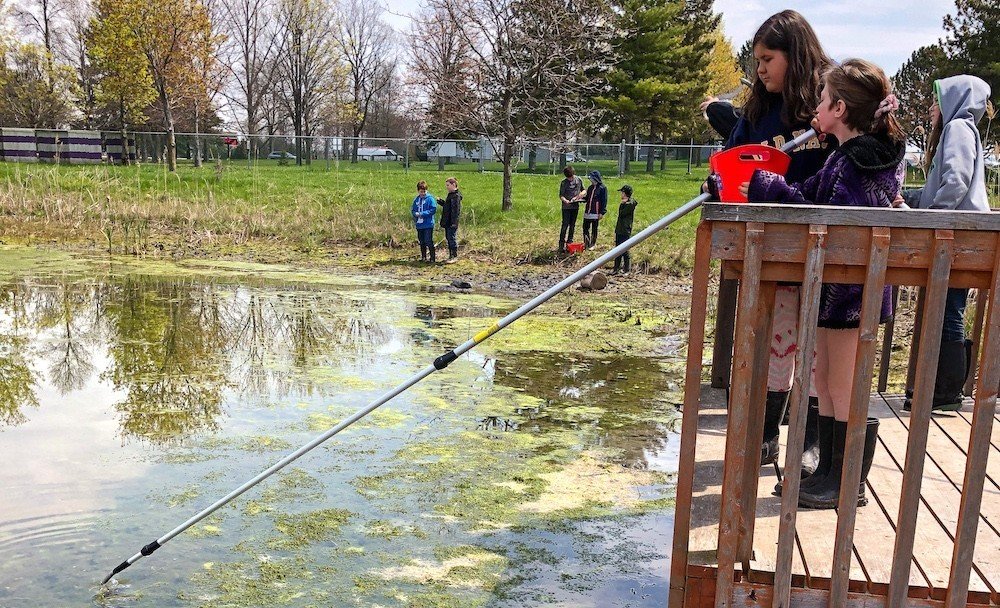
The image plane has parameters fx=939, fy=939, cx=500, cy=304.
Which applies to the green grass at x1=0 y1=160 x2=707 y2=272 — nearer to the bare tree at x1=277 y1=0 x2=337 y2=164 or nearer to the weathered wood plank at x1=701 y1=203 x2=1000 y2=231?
the weathered wood plank at x1=701 y1=203 x2=1000 y2=231

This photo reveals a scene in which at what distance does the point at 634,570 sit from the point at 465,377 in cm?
323

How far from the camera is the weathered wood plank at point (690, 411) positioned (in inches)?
95.6

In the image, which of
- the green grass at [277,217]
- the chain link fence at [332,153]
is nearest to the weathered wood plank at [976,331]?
the green grass at [277,217]

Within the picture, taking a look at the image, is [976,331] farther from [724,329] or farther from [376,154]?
[376,154]

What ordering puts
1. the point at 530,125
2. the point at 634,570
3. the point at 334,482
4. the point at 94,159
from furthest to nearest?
the point at 94,159
the point at 530,125
the point at 334,482
the point at 634,570

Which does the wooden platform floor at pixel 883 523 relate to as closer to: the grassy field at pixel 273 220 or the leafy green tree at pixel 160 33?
the grassy field at pixel 273 220

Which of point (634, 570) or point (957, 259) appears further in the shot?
point (634, 570)

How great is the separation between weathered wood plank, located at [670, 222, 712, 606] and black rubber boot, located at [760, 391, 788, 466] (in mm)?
1020

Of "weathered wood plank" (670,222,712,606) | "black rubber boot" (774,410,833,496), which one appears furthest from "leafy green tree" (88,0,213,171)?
"weathered wood plank" (670,222,712,606)

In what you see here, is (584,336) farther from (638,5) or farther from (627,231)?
(638,5)

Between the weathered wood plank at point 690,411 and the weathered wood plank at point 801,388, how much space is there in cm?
24

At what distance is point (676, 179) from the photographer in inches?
994

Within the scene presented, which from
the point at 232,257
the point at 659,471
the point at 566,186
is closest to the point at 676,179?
the point at 566,186

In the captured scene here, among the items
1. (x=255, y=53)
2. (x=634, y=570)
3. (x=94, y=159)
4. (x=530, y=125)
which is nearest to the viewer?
(x=634, y=570)
